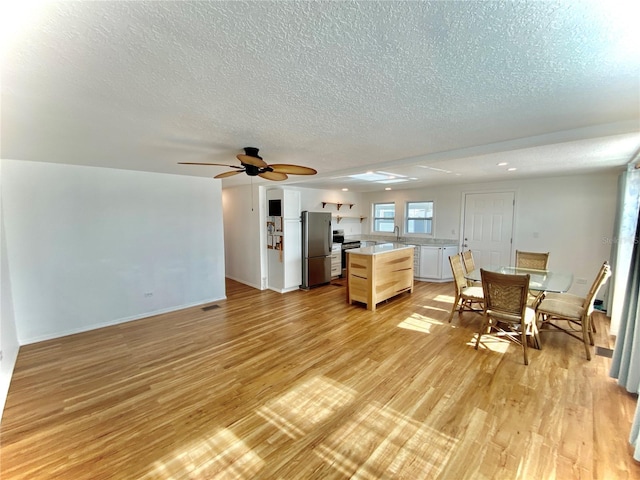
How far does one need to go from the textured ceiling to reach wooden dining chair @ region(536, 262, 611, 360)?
151 centimetres

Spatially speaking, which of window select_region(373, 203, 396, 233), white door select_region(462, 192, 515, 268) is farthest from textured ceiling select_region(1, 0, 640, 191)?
Answer: window select_region(373, 203, 396, 233)

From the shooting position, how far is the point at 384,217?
25.7ft

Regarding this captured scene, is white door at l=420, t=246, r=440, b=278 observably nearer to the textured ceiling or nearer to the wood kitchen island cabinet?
the wood kitchen island cabinet

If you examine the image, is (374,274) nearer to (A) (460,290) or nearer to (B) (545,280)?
(A) (460,290)

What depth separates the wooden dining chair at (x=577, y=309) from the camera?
2953 mm

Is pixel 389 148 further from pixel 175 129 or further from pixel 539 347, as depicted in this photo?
pixel 539 347

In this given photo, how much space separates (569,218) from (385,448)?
5574 millimetres

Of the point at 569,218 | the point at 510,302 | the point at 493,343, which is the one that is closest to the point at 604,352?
the point at 493,343

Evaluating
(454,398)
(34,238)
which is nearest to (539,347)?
(454,398)

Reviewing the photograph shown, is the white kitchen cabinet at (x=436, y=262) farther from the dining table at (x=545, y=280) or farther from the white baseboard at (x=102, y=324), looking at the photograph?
the white baseboard at (x=102, y=324)

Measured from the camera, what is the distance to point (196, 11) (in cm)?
96

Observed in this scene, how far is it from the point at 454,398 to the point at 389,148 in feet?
8.38

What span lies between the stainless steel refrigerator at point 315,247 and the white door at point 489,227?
3.34 m

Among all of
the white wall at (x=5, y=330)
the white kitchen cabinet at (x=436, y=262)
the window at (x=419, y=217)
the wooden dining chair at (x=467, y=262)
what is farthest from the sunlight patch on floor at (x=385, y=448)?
the window at (x=419, y=217)
